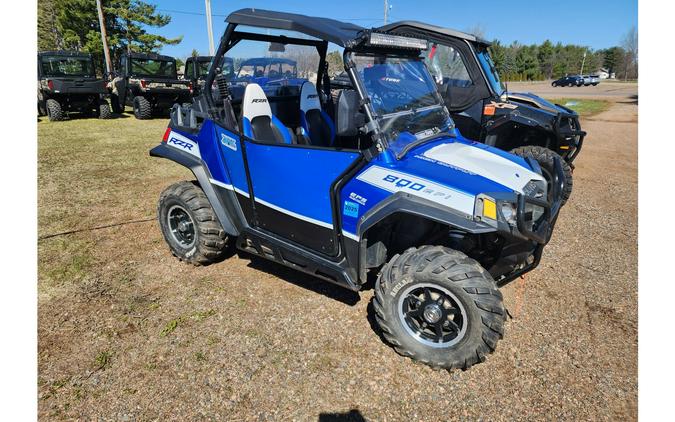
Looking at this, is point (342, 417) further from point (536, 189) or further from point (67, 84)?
point (67, 84)

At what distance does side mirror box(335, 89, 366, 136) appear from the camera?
286cm

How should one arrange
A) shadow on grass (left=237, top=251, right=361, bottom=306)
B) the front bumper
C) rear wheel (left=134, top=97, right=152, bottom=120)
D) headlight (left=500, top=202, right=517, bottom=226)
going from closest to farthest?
headlight (left=500, top=202, right=517, bottom=226) → shadow on grass (left=237, top=251, right=361, bottom=306) → the front bumper → rear wheel (left=134, top=97, right=152, bottom=120)

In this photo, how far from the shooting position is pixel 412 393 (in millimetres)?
2648

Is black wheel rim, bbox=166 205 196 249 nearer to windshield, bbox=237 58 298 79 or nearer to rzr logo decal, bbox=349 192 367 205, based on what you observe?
windshield, bbox=237 58 298 79

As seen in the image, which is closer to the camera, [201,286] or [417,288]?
[417,288]

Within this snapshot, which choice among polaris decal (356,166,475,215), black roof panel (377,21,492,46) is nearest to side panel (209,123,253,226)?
polaris decal (356,166,475,215)

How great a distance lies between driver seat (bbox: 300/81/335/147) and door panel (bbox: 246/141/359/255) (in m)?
0.92

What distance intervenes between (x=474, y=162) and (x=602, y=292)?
1.98 metres

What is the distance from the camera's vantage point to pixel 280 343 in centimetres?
308

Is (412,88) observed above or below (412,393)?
above

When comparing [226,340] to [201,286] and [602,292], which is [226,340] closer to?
[201,286]

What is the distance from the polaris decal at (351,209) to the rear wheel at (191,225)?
150cm

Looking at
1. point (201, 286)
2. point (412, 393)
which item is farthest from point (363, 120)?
point (201, 286)

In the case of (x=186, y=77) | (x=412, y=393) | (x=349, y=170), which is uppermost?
(x=186, y=77)
